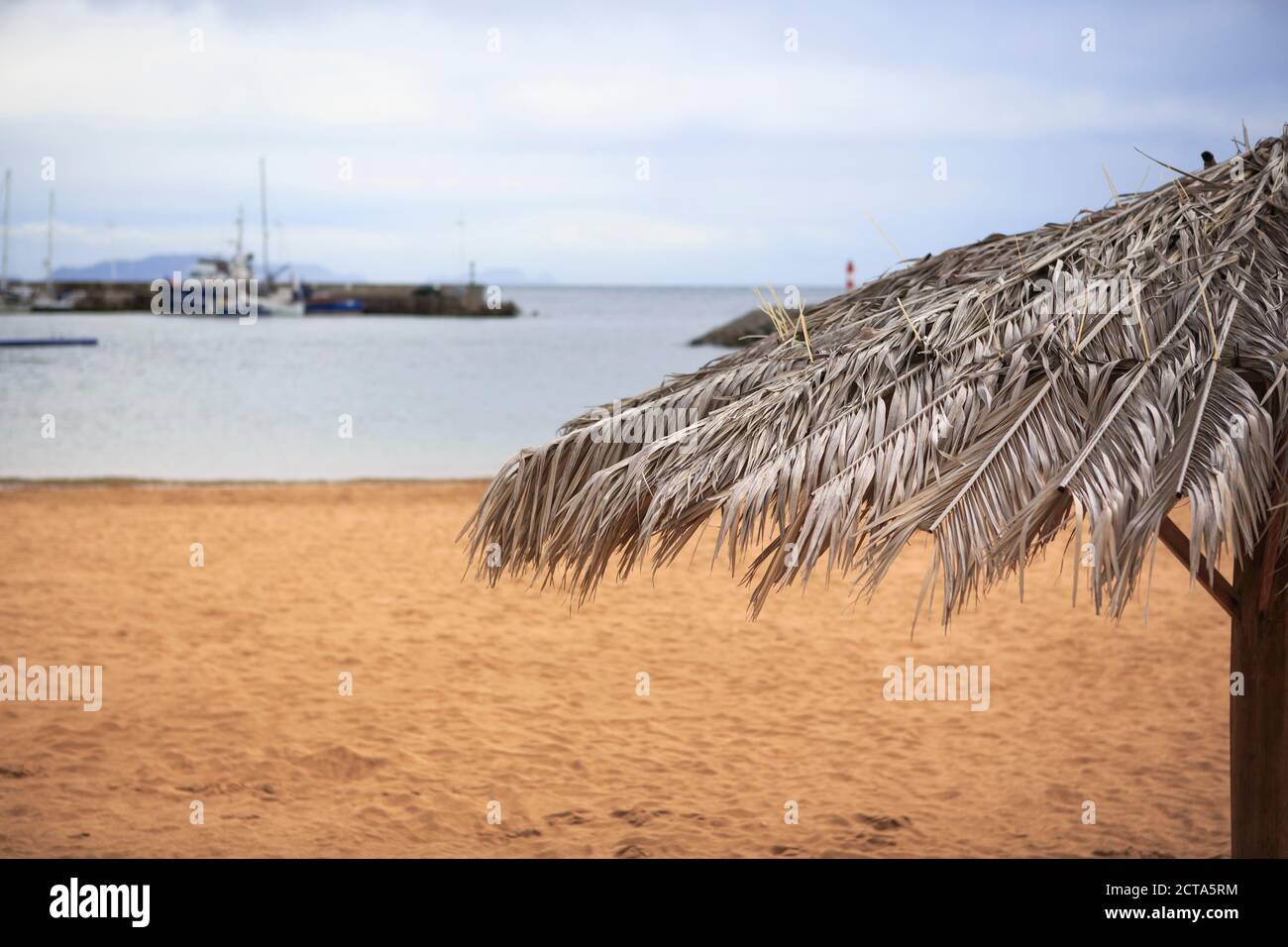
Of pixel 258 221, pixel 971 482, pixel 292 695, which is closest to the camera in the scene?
pixel 971 482

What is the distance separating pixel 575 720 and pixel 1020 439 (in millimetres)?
4474

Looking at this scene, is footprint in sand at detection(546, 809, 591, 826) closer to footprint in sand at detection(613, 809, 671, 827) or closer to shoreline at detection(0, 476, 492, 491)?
footprint in sand at detection(613, 809, 671, 827)

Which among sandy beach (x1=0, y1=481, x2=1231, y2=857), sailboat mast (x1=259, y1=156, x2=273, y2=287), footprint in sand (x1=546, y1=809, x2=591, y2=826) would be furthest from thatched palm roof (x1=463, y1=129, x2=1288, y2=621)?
sailboat mast (x1=259, y1=156, x2=273, y2=287)

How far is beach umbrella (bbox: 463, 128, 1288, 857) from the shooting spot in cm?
248

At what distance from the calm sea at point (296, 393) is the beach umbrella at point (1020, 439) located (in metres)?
16.3

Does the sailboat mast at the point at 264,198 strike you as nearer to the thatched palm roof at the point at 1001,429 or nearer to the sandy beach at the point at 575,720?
the sandy beach at the point at 575,720

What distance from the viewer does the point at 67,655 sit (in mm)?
7414

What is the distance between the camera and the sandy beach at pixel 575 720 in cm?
505

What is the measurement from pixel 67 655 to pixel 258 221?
6012cm

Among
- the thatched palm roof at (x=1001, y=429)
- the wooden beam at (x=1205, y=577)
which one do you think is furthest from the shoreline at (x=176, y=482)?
the wooden beam at (x=1205, y=577)

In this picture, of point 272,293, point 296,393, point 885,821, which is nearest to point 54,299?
point 272,293

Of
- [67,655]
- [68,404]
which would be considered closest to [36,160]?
[68,404]

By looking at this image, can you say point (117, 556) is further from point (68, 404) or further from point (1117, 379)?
point (68, 404)
